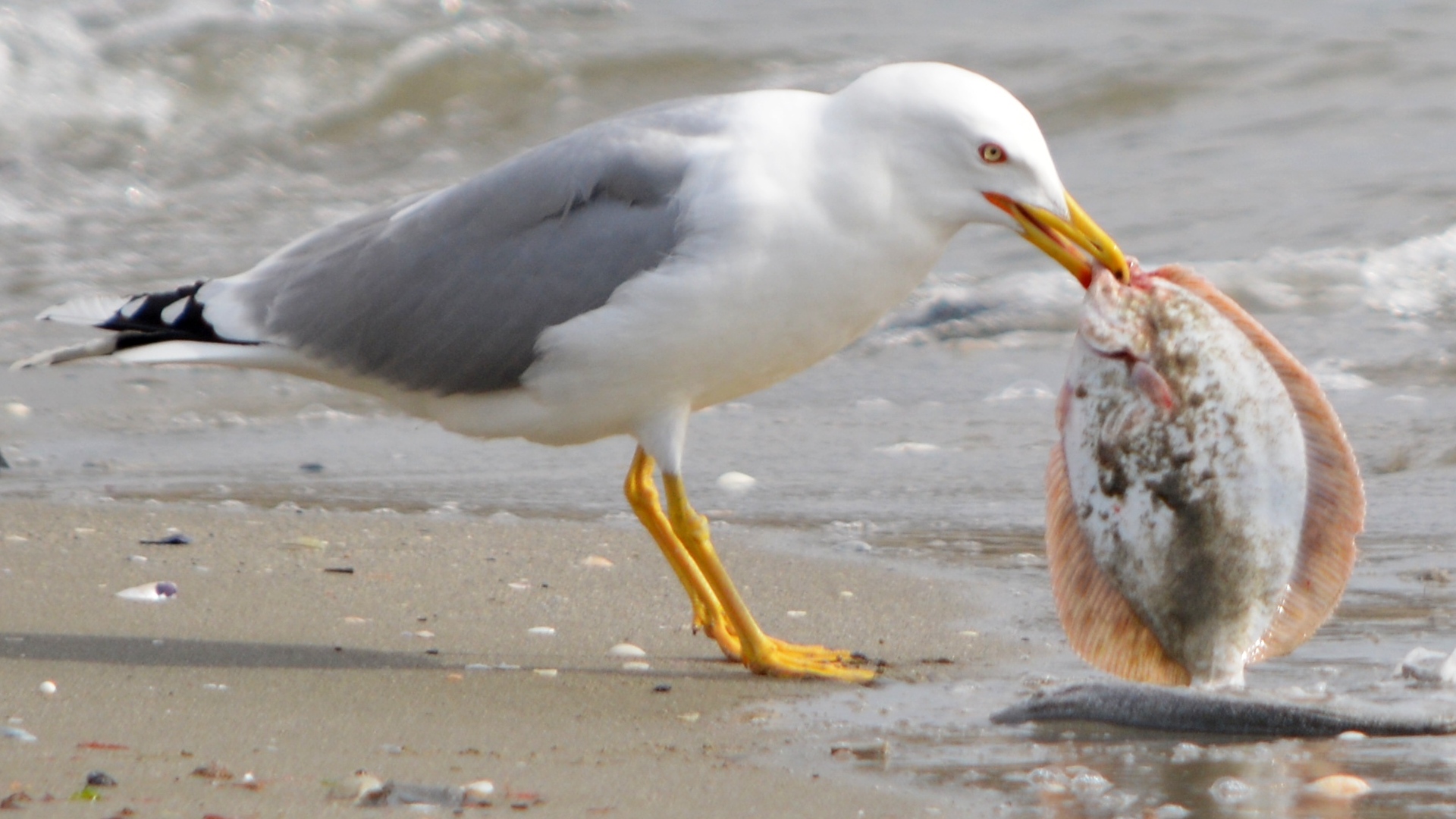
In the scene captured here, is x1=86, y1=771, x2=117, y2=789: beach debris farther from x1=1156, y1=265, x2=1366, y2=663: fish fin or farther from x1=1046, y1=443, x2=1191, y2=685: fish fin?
x1=1156, y1=265, x2=1366, y2=663: fish fin

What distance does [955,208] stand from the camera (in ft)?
12.8

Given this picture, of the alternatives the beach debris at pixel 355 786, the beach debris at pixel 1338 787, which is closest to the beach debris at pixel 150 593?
the beach debris at pixel 355 786

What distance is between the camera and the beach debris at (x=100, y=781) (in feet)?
9.27

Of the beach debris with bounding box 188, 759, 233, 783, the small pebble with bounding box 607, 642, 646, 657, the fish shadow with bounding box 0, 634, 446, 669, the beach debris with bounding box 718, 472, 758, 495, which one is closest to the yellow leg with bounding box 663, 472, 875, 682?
the small pebble with bounding box 607, 642, 646, 657

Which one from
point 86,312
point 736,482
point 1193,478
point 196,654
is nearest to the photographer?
point 1193,478

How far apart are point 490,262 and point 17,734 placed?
5.20ft

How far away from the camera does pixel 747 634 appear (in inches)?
159

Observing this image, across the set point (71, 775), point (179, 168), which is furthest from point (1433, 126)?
point (71, 775)

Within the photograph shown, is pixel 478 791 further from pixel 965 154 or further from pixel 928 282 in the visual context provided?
pixel 928 282

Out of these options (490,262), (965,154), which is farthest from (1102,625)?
(490,262)

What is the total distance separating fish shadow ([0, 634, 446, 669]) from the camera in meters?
3.83

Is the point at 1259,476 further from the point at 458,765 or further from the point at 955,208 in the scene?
the point at 458,765

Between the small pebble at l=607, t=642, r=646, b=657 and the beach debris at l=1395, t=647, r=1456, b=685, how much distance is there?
5.14ft

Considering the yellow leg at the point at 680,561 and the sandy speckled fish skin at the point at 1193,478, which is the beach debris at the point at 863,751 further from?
the yellow leg at the point at 680,561
